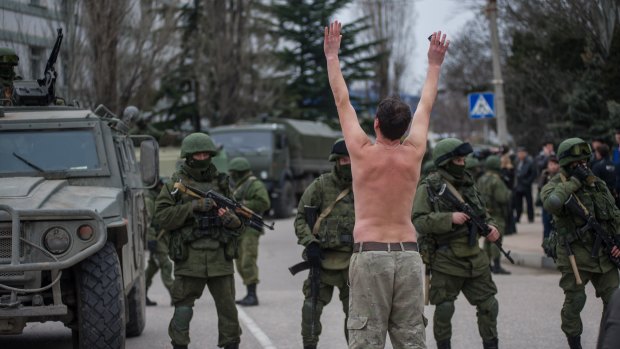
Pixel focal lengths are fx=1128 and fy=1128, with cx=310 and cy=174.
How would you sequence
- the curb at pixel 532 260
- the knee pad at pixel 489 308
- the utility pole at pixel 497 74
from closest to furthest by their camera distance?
1. the knee pad at pixel 489 308
2. the curb at pixel 532 260
3. the utility pole at pixel 497 74

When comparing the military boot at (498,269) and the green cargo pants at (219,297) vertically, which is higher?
the green cargo pants at (219,297)

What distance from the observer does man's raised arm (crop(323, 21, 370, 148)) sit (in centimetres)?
577

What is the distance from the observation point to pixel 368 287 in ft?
18.8

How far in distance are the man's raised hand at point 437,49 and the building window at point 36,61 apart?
12957 millimetres

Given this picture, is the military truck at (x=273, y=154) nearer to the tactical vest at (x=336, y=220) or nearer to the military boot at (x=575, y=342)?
the tactical vest at (x=336, y=220)

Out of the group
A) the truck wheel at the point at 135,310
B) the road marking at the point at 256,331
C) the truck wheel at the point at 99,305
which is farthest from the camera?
the truck wheel at the point at 135,310

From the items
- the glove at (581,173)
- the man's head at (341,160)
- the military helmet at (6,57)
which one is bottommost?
the glove at (581,173)

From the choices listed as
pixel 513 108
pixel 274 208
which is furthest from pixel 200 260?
pixel 513 108

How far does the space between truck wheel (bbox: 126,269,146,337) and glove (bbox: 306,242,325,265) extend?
230 centimetres

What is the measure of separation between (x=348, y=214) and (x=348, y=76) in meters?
42.6

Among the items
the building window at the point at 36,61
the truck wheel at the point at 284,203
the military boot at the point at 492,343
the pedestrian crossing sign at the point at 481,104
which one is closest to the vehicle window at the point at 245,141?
the truck wheel at the point at 284,203

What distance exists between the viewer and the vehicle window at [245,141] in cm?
2980

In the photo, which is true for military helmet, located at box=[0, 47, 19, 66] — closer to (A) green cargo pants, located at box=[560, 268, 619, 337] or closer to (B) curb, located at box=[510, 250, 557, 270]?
(A) green cargo pants, located at box=[560, 268, 619, 337]

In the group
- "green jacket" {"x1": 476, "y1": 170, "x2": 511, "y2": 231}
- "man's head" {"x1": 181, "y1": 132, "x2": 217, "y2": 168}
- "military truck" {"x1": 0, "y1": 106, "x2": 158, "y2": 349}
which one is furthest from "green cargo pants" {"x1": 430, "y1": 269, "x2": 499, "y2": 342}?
"green jacket" {"x1": 476, "y1": 170, "x2": 511, "y2": 231}
